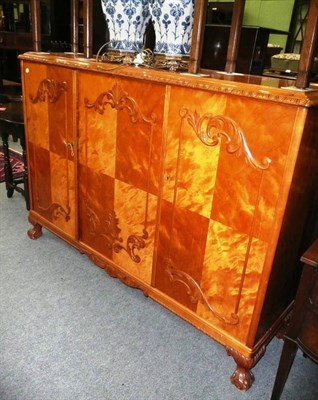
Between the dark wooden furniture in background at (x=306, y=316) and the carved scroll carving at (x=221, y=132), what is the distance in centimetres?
32

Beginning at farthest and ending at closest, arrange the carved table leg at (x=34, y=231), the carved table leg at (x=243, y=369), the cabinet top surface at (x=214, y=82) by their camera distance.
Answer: the carved table leg at (x=34, y=231) < the carved table leg at (x=243, y=369) < the cabinet top surface at (x=214, y=82)

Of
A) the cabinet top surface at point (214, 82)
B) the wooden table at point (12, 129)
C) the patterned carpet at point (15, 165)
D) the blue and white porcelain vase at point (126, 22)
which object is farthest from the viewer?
the patterned carpet at point (15, 165)

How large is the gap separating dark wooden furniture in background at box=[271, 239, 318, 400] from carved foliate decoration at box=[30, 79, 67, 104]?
134cm

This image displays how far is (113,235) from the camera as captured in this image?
1739 mm

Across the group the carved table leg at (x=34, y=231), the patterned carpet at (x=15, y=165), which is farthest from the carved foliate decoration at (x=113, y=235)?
the patterned carpet at (x=15, y=165)

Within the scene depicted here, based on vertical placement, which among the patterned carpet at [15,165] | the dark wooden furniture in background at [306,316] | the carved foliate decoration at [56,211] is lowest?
the patterned carpet at [15,165]

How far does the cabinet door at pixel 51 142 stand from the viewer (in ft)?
5.72

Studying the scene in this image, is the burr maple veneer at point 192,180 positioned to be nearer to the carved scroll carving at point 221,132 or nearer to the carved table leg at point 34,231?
the carved scroll carving at point 221,132

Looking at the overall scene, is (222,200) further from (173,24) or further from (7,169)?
(7,169)

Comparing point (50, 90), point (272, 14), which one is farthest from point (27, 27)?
point (50, 90)

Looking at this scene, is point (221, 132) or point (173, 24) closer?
point (221, 132)

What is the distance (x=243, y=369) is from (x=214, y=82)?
1.09 metres

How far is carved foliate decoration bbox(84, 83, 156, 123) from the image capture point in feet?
4.62

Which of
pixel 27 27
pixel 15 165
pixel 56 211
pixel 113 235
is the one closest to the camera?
pixel 113 235
